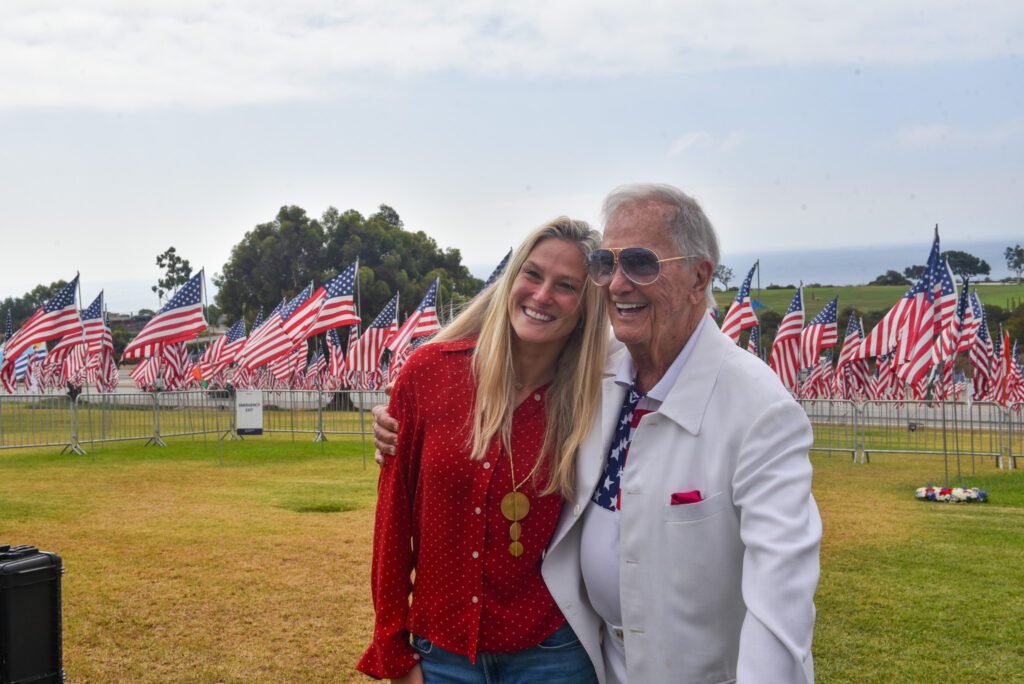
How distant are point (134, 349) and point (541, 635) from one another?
19.6 metres

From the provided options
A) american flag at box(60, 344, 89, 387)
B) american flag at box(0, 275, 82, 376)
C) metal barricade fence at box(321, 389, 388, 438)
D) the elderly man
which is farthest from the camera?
american flag at box(60, 344, 89, 387)

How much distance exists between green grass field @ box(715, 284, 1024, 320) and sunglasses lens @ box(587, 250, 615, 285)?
76.4 m

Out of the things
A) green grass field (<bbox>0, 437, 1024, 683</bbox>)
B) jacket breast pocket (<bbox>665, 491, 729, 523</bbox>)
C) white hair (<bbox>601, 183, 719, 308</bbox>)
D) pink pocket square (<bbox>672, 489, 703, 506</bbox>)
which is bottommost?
green grass field (<bbox>0, 437, 1024, 683</bbox>)

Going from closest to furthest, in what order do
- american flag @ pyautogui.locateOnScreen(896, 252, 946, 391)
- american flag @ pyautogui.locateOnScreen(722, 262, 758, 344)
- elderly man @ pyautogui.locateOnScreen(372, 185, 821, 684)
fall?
elderly man @ pyautogui.locateOnScreen(372, 185, 821, 684), american flag @ pyautogui.locateOnScreen(896, 252, 946, 391), american flag @ pyautogui.locateOnScreen(722, 262, 758, 344)

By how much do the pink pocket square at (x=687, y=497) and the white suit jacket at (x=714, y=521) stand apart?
0.04 feet

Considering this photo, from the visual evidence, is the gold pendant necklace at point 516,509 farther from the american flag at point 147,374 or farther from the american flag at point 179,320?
the american flag at point 147,374

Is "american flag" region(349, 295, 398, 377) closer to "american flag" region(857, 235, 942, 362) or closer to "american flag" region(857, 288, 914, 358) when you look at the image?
"american flag" region(857, 288, 914, 358)

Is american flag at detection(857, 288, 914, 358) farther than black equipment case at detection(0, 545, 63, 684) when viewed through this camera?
Yes

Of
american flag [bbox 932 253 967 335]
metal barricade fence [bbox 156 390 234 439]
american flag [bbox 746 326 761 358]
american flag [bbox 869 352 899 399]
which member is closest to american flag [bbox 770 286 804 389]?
american flag [bbox 932 253 967 335]

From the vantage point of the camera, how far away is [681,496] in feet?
7.25

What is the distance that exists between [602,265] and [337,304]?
20.7 m

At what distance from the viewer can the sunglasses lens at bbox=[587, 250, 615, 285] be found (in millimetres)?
2463

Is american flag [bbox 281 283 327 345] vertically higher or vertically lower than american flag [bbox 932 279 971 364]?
higher

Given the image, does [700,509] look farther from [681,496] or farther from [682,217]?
[682,217]
